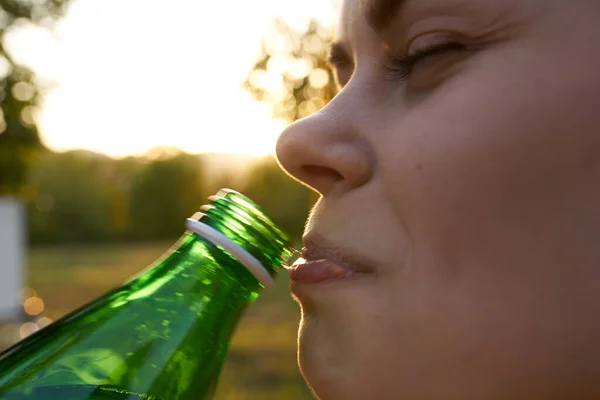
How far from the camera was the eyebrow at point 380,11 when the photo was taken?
514 mm

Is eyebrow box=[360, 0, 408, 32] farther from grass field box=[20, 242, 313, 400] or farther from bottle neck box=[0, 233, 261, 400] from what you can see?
grass field box=[20, 242, 313, 400]

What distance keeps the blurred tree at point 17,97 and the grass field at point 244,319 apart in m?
1.46

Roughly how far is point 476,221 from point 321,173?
0.44 feet

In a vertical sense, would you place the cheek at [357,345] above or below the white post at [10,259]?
above

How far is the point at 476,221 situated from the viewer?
1.54 ft

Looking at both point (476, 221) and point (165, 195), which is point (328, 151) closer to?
point (476, 221)

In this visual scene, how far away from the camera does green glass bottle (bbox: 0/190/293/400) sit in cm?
60

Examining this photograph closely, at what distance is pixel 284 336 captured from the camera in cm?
523

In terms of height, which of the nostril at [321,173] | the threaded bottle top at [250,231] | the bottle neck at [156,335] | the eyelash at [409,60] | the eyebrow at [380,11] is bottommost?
the bottle neck at [156,335]

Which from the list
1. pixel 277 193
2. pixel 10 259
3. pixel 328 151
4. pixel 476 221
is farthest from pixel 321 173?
pixel 277 193

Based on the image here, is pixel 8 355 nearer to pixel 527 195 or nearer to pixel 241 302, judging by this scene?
pixel 241 302

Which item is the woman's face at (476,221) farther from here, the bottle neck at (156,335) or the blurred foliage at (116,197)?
the blurred foliage at (116,197)

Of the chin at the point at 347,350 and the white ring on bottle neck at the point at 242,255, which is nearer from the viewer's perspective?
the chin at the point at 347,350

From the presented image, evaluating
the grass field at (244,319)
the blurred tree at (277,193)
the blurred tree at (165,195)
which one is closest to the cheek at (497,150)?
the grass field at (244,319)
